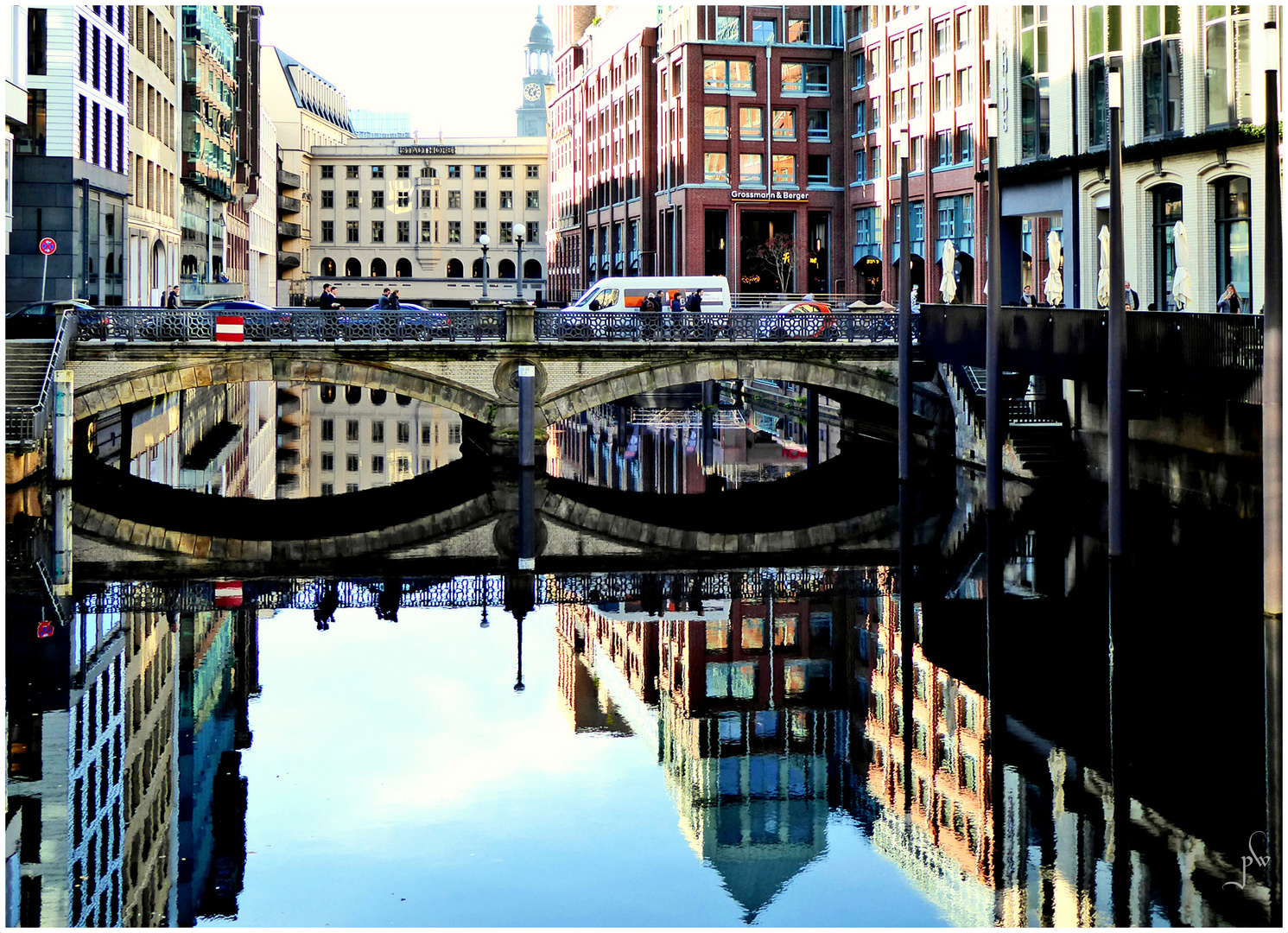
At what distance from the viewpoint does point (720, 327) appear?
4766cm

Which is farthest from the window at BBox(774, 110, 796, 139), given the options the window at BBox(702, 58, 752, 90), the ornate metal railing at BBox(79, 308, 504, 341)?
the ornate metal railing at BBox(79, 308, 504, 341)

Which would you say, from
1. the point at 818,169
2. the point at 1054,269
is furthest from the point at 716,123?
the point at 1054,269

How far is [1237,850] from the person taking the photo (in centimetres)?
1441

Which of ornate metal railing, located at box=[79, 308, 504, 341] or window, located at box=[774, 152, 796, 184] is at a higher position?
window, located at box=[774, 152, 796, 184]

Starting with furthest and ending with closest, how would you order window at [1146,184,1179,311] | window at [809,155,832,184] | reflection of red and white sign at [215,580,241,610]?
window at [809,155,832,184], window at [1146,184,1179,311], reflection of red and white sign at [215,580,241,610]

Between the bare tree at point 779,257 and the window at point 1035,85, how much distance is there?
43.4 metres

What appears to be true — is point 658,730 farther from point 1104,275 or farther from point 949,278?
point 949,278

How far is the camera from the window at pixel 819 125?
93.8m

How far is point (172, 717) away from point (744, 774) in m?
6.85

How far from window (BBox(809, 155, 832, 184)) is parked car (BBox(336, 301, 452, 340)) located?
5083 cm

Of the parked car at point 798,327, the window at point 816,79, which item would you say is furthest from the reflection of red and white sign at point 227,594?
the window at point 816,79

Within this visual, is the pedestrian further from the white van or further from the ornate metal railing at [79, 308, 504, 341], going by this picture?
the white van

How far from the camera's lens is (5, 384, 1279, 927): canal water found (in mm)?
14078

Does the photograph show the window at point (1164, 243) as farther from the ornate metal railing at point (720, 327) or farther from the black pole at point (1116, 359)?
the black pole at point (1116, 359)
